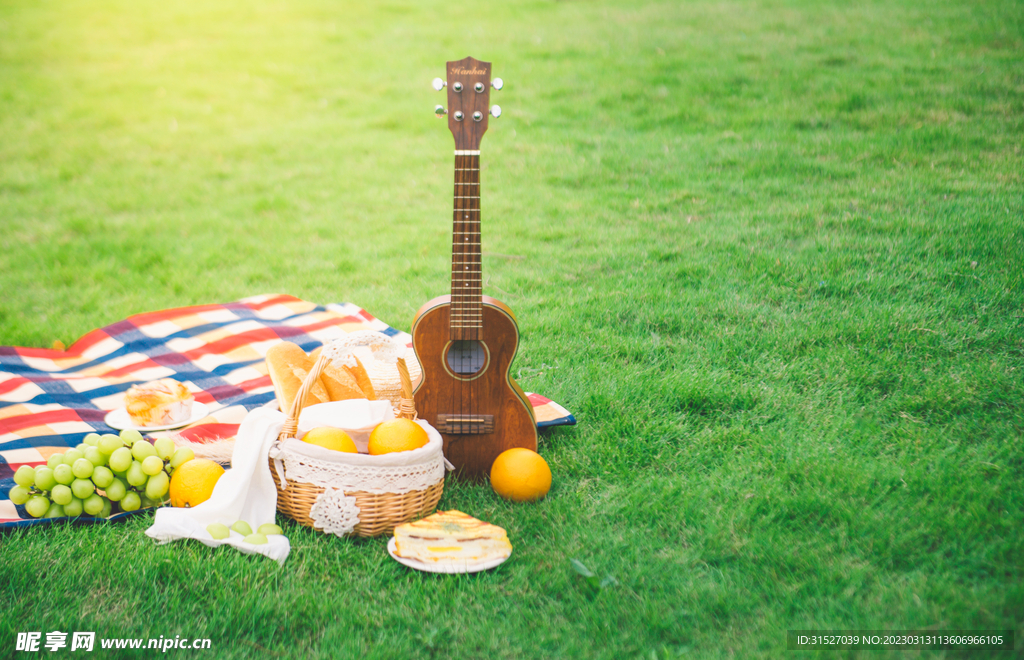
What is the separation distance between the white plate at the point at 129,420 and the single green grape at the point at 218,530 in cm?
104

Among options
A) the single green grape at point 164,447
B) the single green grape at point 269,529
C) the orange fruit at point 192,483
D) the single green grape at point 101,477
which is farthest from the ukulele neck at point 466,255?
the single green grape at point 101,477

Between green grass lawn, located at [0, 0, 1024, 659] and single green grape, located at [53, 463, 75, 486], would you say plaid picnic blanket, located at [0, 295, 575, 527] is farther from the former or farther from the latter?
green grass lawn, located at [0, 0, 1024, 659]

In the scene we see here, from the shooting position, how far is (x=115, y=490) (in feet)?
8.33

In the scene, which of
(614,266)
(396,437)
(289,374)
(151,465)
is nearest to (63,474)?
(151,465)

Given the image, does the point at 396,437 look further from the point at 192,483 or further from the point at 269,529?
the point at 192,483

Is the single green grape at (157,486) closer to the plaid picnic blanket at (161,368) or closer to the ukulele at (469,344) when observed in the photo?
the plaid picnic blanket at (161,368)

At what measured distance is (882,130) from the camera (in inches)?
235

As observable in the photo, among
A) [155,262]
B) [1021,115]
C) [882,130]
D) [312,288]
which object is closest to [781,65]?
[882,130]

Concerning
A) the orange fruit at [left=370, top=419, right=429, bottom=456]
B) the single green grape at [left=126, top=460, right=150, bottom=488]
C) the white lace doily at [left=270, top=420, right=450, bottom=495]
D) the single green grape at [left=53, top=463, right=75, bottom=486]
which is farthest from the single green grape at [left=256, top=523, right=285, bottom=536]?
the single green grape at [left=53, top=463, right=75, bottom=486]

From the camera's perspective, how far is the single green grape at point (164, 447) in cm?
263

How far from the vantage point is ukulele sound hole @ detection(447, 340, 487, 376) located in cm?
273

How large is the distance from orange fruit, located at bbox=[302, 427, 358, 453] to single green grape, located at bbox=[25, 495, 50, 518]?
3.26 feet

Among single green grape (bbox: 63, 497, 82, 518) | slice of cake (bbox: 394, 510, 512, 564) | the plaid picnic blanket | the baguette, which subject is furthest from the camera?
the plaid picnic blanket

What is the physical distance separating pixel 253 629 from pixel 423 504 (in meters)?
0.71
